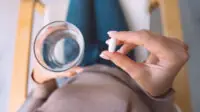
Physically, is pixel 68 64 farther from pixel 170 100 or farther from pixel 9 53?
pixel 9 53

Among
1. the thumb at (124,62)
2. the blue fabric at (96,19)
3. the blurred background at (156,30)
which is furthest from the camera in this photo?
the blurred background at (156,30)

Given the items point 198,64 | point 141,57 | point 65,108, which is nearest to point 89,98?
point 65,108

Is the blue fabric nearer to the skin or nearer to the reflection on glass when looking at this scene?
the reflection on glass

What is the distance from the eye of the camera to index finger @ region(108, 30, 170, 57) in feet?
1.52

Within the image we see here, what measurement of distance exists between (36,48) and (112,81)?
14 cm

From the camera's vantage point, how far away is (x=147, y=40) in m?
0.46

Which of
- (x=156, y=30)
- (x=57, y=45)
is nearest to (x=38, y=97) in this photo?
(x=57, y=45)

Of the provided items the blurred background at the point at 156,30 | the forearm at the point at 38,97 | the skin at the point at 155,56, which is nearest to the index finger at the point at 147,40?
the skin at the point at 155,56

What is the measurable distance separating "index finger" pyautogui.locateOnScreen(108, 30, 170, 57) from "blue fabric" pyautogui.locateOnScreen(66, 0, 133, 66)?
Answer: 8.1 inches

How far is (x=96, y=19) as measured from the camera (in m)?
0.73

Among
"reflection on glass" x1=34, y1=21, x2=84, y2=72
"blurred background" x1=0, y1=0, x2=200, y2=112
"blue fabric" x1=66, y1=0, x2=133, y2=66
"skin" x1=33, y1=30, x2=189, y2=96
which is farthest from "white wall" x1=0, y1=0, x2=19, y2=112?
"skin" x1=33, y1=30, x2=189, y2=96

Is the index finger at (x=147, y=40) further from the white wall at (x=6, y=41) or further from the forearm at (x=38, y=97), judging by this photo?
the white wall at (x=6, y=41)

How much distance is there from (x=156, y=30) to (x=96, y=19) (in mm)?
227

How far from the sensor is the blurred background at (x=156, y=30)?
94 cm
